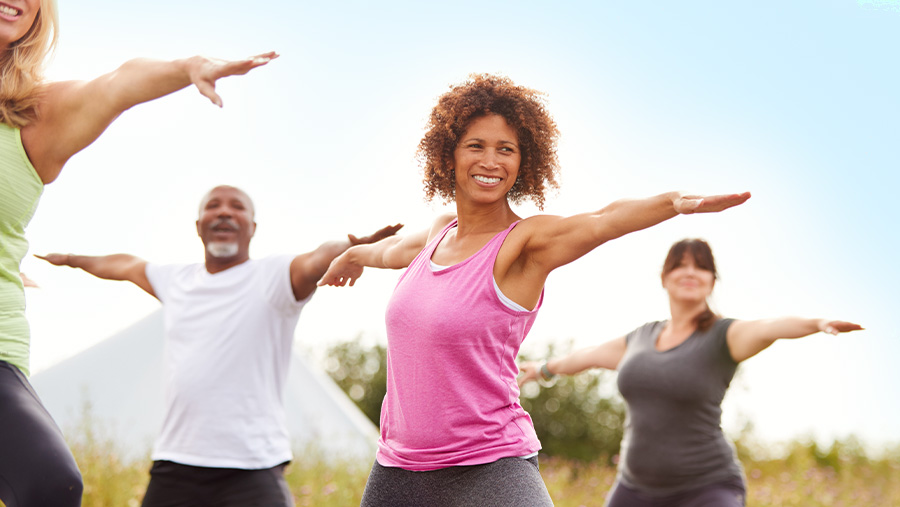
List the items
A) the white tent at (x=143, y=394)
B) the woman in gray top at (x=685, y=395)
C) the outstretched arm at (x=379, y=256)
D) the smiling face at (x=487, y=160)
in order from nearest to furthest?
the smiling face at (x=487, y=160) < the outstretched arm at (x=379, y=256) < the woman in gray top at (x=685, y=395) < the white tent at (x=143, y=394)

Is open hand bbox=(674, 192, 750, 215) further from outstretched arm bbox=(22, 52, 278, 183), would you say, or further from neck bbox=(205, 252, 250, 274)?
neck bbox=(205, 252, 250, 274)

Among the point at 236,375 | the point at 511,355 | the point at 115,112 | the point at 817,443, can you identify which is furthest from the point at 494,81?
the point at 817,443

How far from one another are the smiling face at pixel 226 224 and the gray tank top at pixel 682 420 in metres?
2.11

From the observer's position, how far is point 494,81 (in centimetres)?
304

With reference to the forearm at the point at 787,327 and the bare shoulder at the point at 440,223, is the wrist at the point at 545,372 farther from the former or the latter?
the bare shoulder at the point at 440,223

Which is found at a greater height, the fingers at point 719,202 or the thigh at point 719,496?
the fingers at point 719,202

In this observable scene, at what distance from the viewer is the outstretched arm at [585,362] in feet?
15.3

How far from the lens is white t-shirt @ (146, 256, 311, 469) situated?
3725 mm

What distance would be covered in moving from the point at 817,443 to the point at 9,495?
42.5ft

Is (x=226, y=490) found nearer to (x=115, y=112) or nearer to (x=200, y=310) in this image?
(x=200, y=310)

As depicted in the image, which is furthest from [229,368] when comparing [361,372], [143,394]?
[361,372]

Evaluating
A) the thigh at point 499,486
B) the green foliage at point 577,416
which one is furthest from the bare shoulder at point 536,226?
the green foliage at point 577,416

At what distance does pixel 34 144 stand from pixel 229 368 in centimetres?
151

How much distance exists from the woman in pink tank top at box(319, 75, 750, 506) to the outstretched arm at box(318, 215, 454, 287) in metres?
0.35
